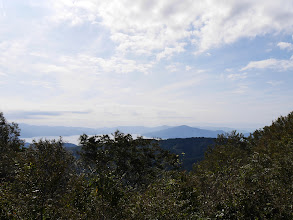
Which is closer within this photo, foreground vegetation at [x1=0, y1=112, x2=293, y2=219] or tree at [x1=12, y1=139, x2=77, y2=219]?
tree at [x1=12, y1=139, x2=77, y2=219]

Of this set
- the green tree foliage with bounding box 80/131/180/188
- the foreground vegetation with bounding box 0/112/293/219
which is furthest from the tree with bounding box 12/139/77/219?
the green tree foliage with bounding box 80/131/180/188

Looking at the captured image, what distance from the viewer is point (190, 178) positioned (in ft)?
38.7

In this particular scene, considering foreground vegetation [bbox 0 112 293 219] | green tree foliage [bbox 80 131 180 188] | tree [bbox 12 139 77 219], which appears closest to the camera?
tree [bbox 12 139 77 219]

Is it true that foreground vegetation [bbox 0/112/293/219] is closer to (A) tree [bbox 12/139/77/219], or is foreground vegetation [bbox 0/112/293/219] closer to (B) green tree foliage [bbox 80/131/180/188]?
(A) tree [bbox 12/139/77/219]

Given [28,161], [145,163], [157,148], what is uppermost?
[28,161]

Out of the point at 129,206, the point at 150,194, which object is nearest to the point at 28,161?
the point at 129,206

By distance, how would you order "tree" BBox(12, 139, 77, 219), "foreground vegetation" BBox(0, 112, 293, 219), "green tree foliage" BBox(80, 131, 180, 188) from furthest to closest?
"green tree foliage" BBox(80, 131, 180, 188), "foreground vegetation" BBox(0, 112, 293, 219), "tree" BBox(12, 139, 77, 219)

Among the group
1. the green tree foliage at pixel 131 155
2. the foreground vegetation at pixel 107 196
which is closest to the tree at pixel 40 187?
the foreground vegetation at pixel 107 196

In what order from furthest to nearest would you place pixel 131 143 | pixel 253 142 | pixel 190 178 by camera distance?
pixel 253 142 < pixel 131 143 < pixel 190 178

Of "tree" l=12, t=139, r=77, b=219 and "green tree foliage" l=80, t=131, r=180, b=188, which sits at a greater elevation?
"tree" l=12, t=139, r=77, b=219

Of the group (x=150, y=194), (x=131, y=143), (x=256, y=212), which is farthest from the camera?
(x=131, y=143)

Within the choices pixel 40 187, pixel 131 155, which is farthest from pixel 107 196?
pixel 131 155

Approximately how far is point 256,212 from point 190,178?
421cm

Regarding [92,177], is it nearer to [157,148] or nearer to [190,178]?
[190,178]
